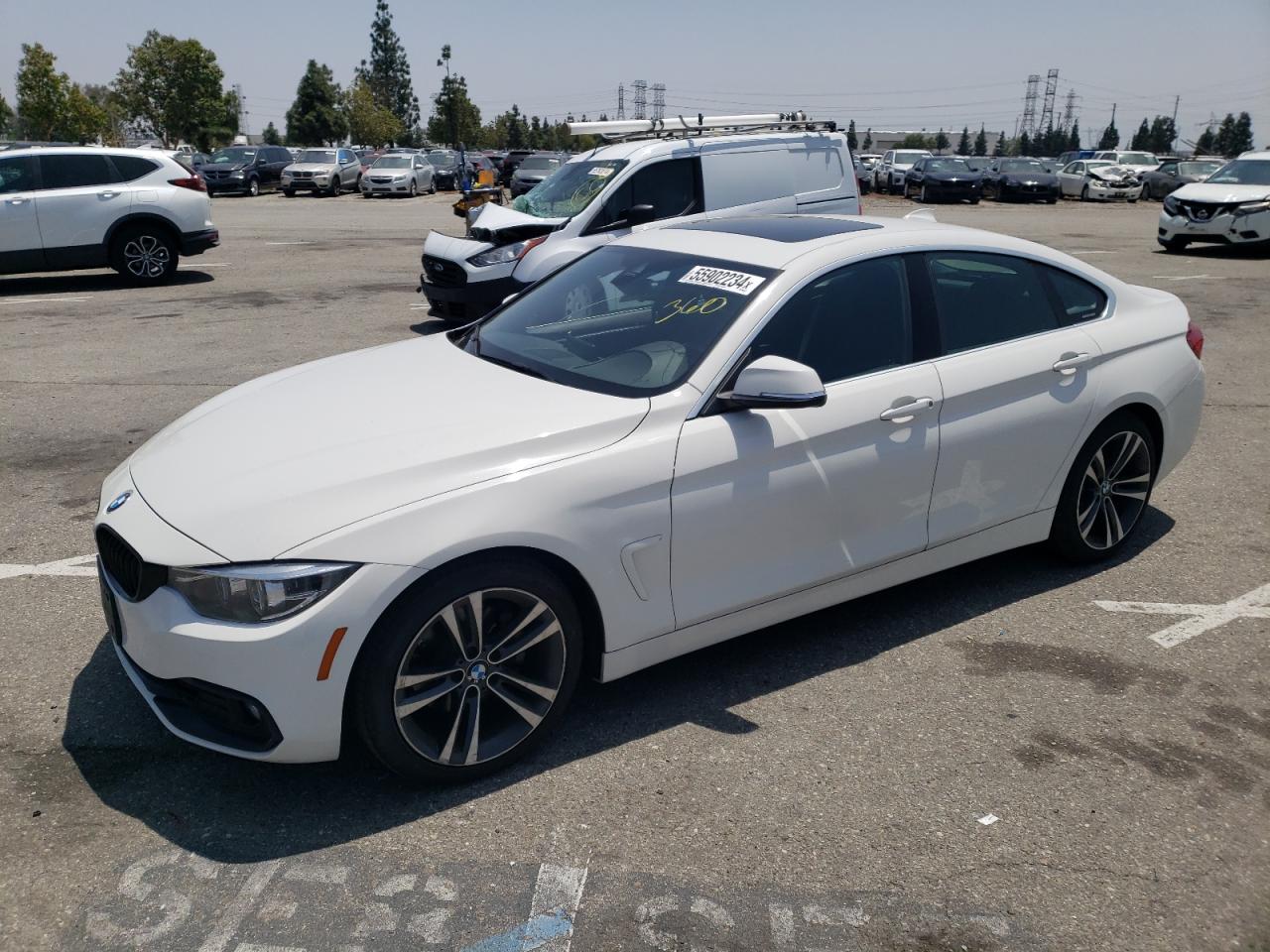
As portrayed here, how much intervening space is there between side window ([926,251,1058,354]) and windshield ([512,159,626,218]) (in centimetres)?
621

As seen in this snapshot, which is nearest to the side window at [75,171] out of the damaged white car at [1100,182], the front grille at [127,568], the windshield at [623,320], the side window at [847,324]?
the windshield at [623,320]

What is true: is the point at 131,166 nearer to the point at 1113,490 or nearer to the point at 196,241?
the point at 196,241

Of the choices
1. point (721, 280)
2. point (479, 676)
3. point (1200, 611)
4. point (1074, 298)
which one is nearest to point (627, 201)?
point (1074, 298)

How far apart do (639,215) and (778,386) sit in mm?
6823

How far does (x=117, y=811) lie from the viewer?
10.5 feet

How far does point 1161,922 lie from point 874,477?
1.68 meters

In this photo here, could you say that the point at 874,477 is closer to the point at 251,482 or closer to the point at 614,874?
the point at 614,874

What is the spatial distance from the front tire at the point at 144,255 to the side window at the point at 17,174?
1.12 metres

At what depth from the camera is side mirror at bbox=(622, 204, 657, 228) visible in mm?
9938

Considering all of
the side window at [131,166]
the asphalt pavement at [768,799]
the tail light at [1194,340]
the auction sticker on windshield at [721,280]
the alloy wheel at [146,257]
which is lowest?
the asphalt pavement at [768,799]

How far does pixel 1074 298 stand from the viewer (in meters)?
4.83

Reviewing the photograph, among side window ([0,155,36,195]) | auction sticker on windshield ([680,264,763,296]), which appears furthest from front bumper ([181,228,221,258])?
auction sticker on windshield ([680,264,763,296])

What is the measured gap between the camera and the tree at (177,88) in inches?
3174

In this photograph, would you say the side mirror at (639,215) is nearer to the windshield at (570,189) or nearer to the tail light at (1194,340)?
the windshield at (570,189)
